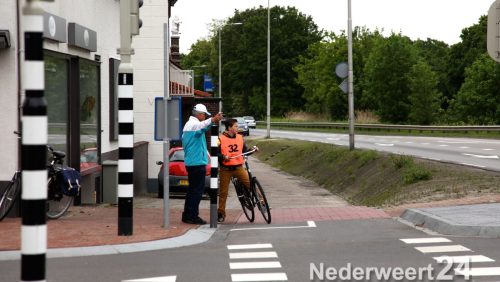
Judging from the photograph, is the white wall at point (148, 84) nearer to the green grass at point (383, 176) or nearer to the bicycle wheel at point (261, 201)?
the green grass at point (383, 176)

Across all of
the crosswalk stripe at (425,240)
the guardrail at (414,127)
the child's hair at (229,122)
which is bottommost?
the crosswalk stripe at (425,240)

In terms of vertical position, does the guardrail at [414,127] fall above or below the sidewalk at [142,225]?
above

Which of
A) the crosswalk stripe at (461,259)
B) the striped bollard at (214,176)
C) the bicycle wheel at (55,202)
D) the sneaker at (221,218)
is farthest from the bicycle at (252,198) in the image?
the crosswalk stripe at (461,259)

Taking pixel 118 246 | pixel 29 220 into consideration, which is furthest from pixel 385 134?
pixel 29 220

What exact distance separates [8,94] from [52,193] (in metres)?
1.67

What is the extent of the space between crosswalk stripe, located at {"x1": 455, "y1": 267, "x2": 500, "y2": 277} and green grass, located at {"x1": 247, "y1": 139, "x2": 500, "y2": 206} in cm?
823

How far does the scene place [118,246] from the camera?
1002 cm

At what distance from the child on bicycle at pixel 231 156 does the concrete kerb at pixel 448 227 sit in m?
2.86

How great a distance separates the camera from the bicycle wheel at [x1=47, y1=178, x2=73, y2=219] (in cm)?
1319

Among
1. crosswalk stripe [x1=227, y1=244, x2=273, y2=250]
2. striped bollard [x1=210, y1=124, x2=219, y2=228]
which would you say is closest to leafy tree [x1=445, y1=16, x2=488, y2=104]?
striped bollard [x1=210, y1=124, x2=219, y2=228]

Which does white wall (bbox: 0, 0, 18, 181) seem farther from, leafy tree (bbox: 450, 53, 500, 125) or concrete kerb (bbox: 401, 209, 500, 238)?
leafy tree (bbox: 450, 53, 500, 125)

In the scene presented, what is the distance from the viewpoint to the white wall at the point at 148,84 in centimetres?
2706

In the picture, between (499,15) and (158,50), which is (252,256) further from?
(158,50)

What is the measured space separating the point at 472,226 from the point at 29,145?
7.35 metres
